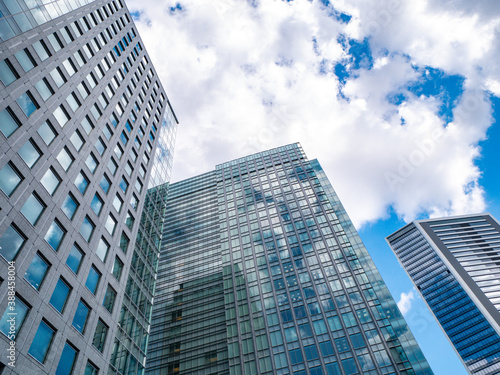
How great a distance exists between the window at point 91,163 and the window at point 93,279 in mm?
9123

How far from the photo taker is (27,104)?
81.6 feet

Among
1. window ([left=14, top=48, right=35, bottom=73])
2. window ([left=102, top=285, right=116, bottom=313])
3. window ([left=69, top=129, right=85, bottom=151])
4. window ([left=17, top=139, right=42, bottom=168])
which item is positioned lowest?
window ([left=102, top=285, right=116, bottom=313])

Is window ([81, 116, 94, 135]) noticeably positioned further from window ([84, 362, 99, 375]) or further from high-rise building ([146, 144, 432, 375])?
high-rise building ([146, 144, 432, 375])

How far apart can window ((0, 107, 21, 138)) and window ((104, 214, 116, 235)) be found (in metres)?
11.4

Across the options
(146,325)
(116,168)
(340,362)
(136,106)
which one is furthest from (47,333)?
(340,362)

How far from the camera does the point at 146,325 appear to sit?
3375 centimetres

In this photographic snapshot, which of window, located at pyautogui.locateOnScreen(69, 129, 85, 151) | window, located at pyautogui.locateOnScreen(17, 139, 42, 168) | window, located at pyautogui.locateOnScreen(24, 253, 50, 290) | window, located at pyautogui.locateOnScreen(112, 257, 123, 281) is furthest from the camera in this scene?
window, located at pyautogui.locateOnScreen(112, 257, 123, 281)

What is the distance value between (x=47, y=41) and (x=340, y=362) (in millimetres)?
56832

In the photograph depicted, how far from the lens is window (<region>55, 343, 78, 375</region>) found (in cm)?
2100

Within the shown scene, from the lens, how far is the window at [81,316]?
77.3 feet

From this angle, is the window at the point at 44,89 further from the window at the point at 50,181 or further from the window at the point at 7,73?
the window at the point at 50,181

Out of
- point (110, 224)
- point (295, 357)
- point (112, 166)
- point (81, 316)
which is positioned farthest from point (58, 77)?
point (295, 357)

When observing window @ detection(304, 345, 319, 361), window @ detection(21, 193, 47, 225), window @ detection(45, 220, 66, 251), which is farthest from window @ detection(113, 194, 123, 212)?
window @ detection(304, 345, 319, 361)

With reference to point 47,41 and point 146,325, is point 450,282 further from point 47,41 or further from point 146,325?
point 47,41
